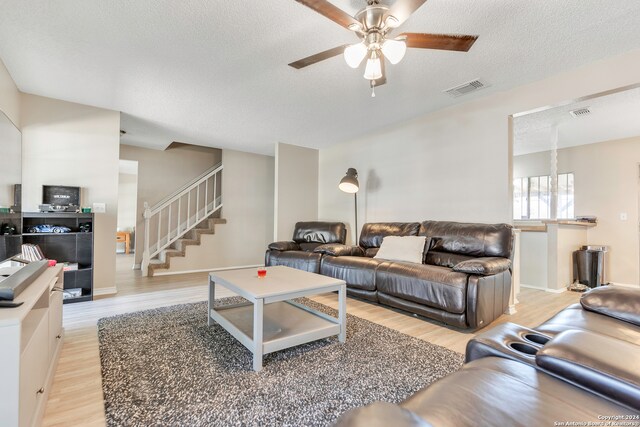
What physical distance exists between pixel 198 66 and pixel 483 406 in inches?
121

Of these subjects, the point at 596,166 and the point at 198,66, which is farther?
the point at 596,166

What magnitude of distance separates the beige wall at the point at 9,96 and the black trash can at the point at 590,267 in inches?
274

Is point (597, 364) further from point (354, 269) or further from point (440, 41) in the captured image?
point (354, 269)

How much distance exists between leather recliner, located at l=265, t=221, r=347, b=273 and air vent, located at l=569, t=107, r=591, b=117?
11.2 feet

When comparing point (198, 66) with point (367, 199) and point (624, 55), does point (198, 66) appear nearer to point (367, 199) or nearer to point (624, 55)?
point (367, 199)

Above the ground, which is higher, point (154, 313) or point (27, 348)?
point (27, 348)

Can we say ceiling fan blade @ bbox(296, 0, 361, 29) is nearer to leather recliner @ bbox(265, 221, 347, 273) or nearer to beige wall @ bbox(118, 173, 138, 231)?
leather recliner @ bbox(265, 221, 347, 273)

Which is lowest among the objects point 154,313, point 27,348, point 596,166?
point 154,313

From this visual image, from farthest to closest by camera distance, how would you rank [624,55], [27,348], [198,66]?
[198,66] < [624,55] < [27,348]

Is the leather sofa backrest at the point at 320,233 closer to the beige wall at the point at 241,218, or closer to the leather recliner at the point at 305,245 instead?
the leather recliner at the point at 305,245

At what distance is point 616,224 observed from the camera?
15.6 ft

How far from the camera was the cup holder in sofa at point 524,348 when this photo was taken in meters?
1.16


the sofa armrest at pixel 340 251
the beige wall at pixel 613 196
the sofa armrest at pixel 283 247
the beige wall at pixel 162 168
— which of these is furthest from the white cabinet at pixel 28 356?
the beige wall at pixel 613 196

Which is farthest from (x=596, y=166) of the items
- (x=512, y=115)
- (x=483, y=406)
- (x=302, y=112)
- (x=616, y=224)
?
(x=483, y=406)
